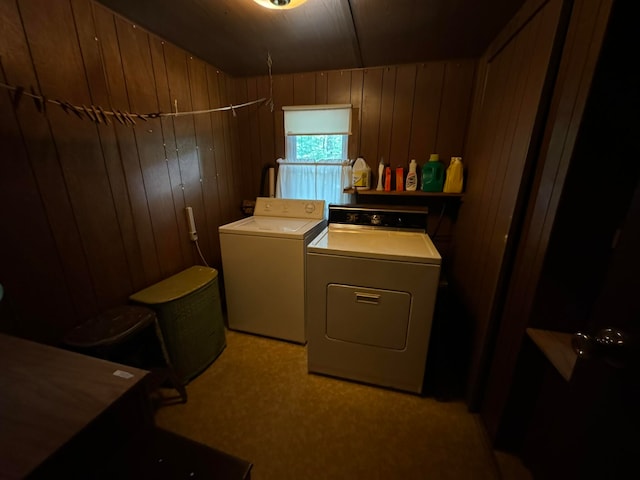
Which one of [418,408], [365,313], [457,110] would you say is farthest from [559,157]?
[418,408]

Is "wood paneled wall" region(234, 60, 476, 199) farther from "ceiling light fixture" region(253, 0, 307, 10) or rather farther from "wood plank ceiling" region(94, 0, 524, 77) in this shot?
"ceiling light fixture" region(253, 0, 307, 10)

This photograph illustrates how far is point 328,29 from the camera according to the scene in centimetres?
164

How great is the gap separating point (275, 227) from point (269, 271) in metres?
0.35

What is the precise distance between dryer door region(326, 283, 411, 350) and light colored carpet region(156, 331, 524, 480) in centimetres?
39

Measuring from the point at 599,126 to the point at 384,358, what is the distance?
58.8 inches

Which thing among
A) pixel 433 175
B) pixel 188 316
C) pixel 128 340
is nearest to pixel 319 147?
pixel 433 175

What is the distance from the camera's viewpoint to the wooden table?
0.59m

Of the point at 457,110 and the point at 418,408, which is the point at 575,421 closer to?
the point at 418,408

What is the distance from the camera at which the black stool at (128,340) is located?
1.26m

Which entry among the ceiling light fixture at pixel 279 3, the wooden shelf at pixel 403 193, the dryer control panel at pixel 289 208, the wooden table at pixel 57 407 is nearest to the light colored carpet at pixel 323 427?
the wooden table at pixel 57 407

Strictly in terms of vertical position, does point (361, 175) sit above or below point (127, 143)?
below

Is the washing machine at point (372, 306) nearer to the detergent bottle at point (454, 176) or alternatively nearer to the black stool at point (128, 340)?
the detergent bottle at point (454, 176)

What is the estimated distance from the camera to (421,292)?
1.50 m

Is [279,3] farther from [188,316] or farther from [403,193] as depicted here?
[188,316]
